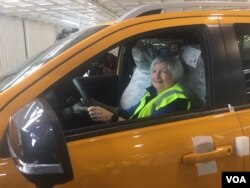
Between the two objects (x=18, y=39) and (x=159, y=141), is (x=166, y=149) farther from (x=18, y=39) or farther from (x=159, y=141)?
(x=18, y=39)

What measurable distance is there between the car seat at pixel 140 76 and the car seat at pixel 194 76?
0.32m

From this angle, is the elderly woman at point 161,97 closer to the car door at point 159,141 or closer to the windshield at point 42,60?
the car door at point 159,141

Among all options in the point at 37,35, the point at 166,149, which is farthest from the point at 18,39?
the point at 166,149

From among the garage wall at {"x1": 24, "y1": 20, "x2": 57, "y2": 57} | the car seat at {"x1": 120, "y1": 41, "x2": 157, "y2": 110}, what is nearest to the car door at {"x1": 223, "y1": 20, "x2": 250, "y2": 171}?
the car seat at {"x1": 120, "y1": 41, "x2": 157, "y2": 110}

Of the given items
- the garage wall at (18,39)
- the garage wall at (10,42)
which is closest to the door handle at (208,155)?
the garage wall at (18,39)

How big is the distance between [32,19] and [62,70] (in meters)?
15.7

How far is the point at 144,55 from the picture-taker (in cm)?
242

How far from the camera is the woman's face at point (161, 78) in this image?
6.39 ft

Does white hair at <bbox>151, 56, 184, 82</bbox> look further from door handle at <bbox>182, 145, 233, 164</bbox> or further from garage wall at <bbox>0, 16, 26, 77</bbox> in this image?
garage wall at <bbox>0, 16, 26, 77</bbox>

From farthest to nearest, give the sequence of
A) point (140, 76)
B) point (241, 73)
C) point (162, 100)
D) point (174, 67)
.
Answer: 1. point (140, 76)
2. point (174, 67)
3. point (162, 100)
4. point (241, 73)

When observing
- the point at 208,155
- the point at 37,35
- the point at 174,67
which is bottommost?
the point at 208,155

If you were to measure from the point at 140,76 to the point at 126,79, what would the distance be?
505 millimetres

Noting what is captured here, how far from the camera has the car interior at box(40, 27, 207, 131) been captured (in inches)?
62.2

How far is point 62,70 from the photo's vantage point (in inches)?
55.8
